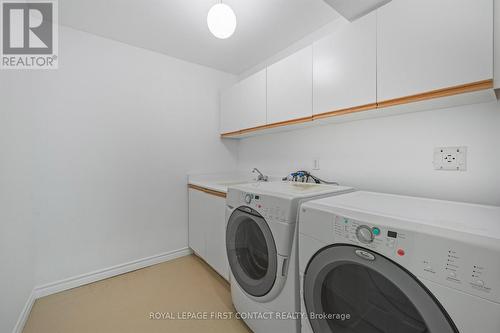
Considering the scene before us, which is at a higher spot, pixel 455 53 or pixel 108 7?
pixel 108 7

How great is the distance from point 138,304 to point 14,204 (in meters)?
1.09

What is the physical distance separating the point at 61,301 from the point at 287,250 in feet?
6.17

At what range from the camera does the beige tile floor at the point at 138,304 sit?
138 cm

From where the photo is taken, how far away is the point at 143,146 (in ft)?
6.90

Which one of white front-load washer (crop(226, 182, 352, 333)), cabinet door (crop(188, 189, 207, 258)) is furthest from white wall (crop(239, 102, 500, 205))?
cabinet door (crop(188, 189, 207, 258))

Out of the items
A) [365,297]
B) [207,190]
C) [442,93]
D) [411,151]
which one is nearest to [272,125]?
[207,190]

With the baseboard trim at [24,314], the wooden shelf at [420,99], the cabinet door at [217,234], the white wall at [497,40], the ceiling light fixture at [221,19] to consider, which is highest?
the ceiling light fixture at [221,19]

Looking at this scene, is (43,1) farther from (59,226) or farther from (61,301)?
(61,301)

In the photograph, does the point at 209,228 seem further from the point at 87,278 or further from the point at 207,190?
the point at 87,278

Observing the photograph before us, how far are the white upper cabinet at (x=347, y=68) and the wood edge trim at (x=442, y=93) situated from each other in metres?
0.09

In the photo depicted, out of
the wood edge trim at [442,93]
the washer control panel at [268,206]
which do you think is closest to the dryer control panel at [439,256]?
the washer control panel at [268,206]

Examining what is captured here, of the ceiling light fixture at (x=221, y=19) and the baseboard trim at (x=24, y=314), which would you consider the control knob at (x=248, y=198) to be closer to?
the ceiling light fixture at (x=221, y=19)

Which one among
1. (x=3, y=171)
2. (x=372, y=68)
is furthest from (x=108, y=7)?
(x=372, y=68)
